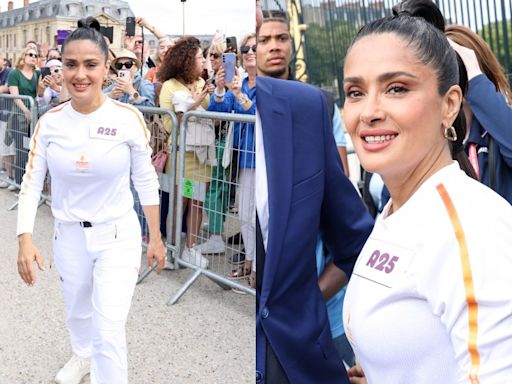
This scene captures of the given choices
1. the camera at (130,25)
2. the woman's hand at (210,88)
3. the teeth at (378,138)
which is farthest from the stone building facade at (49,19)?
the teeth at (378,138)

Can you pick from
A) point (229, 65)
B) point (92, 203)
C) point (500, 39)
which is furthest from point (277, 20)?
point (92, 203)

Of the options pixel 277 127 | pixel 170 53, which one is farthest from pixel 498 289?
pixel 170 53

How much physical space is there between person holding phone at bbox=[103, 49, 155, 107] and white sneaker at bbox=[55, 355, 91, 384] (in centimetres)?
46

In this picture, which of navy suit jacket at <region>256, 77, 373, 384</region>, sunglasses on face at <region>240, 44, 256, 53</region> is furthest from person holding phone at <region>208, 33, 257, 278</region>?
navy suit jacket at <region>256, 77, 373, 384</region>

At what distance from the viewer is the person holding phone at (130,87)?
34.4 inches

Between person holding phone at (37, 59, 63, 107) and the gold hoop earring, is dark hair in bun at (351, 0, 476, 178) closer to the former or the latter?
the gold hoop earring

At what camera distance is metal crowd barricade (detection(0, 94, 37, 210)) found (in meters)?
0.95

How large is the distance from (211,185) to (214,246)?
13cm

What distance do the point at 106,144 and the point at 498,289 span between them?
0.65 m

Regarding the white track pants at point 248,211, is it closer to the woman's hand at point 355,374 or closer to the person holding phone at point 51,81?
the woman's hand at point 355,374

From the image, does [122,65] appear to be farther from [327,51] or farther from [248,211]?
[327,51]

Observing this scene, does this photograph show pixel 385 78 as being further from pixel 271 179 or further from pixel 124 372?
pixel 124 372

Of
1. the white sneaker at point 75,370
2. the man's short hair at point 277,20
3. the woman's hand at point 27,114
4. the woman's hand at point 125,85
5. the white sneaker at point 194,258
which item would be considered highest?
the man's short hair at point 277,20

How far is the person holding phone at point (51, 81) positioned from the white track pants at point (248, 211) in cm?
33
